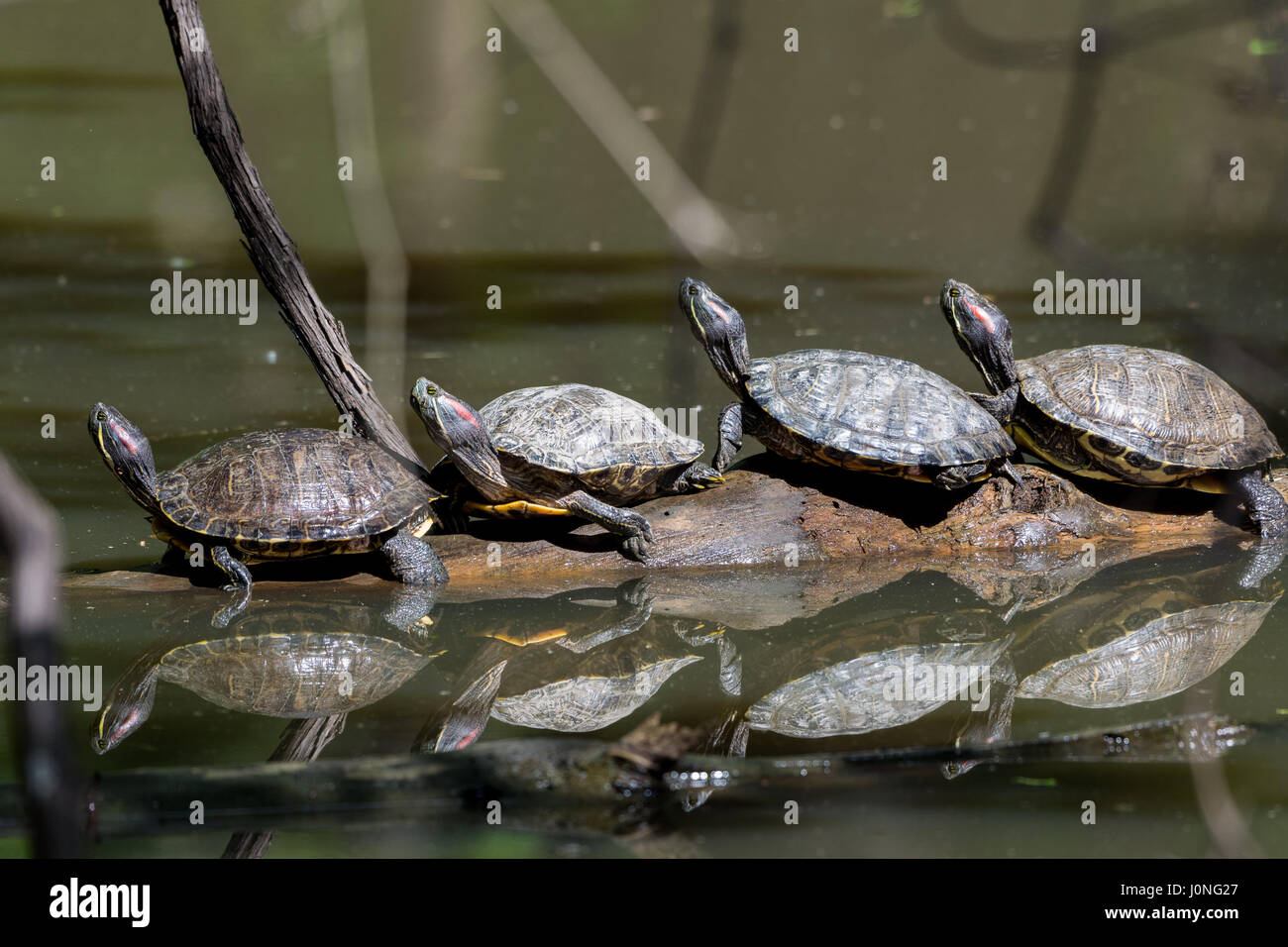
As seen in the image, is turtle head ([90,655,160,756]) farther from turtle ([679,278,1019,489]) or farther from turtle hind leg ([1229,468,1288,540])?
turtle hind leg ([1229,468,1288,540])

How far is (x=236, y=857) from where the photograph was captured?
2688 millimetres

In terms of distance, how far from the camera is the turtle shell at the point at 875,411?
4.97m

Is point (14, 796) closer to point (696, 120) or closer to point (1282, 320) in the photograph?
point (696, 120)

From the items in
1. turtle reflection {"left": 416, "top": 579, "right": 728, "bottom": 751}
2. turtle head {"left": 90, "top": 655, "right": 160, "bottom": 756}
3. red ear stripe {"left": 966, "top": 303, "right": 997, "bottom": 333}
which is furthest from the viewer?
red ear stripe {"left": 966, "top": 303, "right": 997, "bottom": 333}

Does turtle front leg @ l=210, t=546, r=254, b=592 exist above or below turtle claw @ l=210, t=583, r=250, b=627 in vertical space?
above

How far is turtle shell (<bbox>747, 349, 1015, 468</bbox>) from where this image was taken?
4.97 metres

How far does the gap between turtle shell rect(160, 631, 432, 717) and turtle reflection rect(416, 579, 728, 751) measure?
1.08ft

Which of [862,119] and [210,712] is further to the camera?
[862,119]

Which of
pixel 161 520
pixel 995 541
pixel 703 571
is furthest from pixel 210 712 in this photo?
pixel 995 541

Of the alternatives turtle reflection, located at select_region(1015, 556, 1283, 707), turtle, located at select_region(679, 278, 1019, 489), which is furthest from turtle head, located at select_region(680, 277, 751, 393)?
turtle reflection, located at select_region(1015, 556, 1283, 707)

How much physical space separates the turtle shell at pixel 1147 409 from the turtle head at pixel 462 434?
2.80m

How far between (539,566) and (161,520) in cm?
177

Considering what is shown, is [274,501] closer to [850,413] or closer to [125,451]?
[125,451]
